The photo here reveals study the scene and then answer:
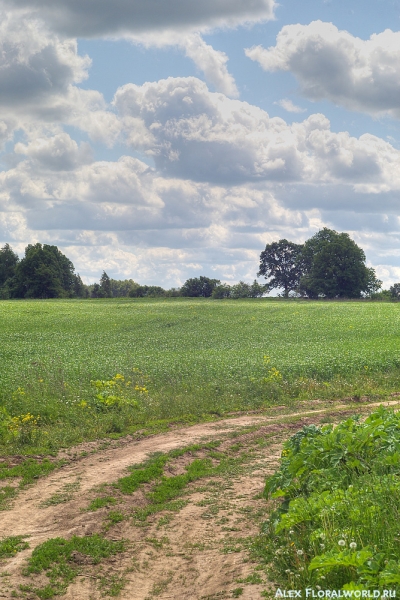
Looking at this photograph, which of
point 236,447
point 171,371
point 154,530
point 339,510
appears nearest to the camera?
point 339,510

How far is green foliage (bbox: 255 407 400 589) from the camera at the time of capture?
5871 millimetres

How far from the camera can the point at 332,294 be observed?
324 feet

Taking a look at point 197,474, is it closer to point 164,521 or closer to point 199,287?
point 164,521

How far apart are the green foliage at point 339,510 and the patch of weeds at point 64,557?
231 centimetres

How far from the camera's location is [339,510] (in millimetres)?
7070

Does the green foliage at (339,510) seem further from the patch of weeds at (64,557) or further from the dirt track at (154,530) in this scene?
the patch of weeds at (64,557)

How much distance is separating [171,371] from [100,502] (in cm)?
1386

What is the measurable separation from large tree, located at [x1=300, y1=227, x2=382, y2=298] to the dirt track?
87419mm

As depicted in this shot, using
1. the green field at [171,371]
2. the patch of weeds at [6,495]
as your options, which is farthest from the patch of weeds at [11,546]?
the green field at [171,371]

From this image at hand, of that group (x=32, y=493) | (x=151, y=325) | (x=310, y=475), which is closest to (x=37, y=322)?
(x=151, y=325)

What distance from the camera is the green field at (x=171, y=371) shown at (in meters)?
18.0

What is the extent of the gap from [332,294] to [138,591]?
3709 inches

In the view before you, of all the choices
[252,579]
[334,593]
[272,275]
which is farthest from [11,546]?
[272,275]

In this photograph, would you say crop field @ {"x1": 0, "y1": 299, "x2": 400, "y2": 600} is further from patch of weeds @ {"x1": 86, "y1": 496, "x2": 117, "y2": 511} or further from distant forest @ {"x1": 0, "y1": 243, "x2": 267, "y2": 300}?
distant forest @ {"x1": 0, "y1": 243, "x2": 267, "y2": 300}
